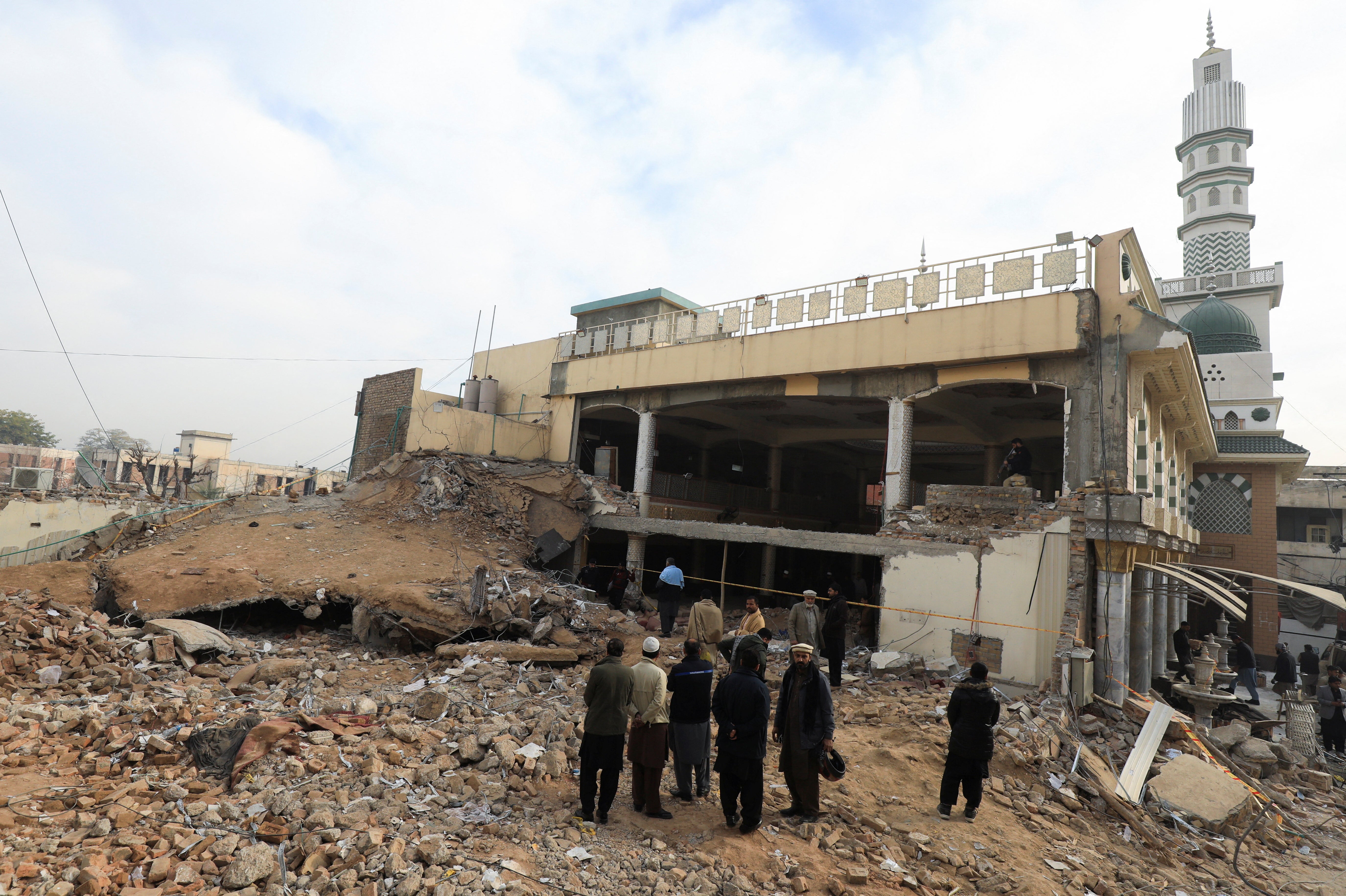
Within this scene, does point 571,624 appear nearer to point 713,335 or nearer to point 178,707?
point 178,707

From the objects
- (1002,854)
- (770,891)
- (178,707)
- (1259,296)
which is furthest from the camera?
(1259,296)

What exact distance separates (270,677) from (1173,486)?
2040cm

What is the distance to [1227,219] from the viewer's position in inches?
1267

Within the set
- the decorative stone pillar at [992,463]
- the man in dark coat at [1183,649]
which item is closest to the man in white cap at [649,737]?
the decorative stone pillar at [992,463]

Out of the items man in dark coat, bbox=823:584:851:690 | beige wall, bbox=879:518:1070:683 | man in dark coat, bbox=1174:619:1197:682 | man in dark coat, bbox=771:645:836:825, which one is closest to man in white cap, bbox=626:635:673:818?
man in dark coat, bbox=771:645:836:825

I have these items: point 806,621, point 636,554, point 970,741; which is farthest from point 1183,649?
point 970,741

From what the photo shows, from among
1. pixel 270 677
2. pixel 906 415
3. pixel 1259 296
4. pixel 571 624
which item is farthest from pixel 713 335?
pixel 1259 296

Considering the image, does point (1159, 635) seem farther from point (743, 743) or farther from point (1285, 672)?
point (743, 743)

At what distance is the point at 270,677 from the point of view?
8180 mm

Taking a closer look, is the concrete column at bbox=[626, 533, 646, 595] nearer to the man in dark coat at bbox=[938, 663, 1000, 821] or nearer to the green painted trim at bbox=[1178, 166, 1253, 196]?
the man in dark coat at bbox=[938, 663, 1000, 821]

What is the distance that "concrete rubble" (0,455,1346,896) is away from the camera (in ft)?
14.5

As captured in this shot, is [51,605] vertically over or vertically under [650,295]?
under

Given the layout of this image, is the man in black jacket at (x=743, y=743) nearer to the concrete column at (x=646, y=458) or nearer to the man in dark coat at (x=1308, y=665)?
the concrete column at (x=646, y=458)

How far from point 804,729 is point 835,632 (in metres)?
4.51
